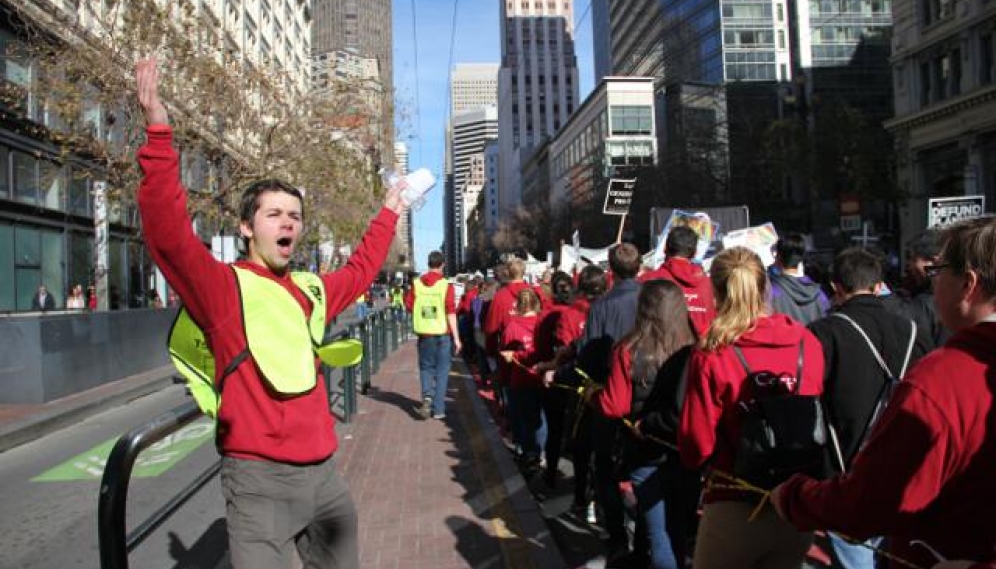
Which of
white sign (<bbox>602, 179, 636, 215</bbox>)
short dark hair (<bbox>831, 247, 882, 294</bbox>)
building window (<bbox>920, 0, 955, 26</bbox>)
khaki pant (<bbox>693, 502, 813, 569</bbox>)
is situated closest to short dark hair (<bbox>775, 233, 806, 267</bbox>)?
short dark hair (<bbox>831, 247, 882, 294</bbox>)

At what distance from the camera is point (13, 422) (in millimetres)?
9867

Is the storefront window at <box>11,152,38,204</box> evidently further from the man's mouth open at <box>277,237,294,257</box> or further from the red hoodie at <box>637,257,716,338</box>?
the man's mouth open at <box>277,237,294,257</box>

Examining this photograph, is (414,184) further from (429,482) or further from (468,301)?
(468,301)

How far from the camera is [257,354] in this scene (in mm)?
2559

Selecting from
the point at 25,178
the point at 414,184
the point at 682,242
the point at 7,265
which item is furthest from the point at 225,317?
the point at 25,178

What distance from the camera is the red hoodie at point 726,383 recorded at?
10.1ft

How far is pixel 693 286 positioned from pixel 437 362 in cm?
445

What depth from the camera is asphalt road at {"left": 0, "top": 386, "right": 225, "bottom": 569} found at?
10.9 ft

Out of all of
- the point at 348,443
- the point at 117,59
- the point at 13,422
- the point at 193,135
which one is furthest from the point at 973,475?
the point at 193,135

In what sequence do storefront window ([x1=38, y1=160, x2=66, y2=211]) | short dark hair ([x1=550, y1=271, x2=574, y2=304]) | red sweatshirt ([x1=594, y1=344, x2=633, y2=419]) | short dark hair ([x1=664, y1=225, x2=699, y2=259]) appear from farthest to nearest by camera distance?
1. storefront window ([x1=38, y1=160, x2=66, y2=211])
2. short dark hair ([x1=550, y1=271, x2=574, y2=304])
3. short dark hair ([x1=664, y1=225, x2=699, y2=259])
4. red sweatshirt ([x1=594, y1=344, x2=633, y2=419])

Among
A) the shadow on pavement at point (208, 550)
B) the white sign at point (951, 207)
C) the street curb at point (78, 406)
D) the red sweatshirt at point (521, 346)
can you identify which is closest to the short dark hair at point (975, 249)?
the shadow on pavement at point (208, 550)

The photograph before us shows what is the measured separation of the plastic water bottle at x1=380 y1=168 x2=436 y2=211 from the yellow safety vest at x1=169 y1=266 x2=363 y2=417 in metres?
1.01

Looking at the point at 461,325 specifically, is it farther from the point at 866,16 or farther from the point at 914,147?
the point at 866,16

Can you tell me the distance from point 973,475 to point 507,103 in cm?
17600
